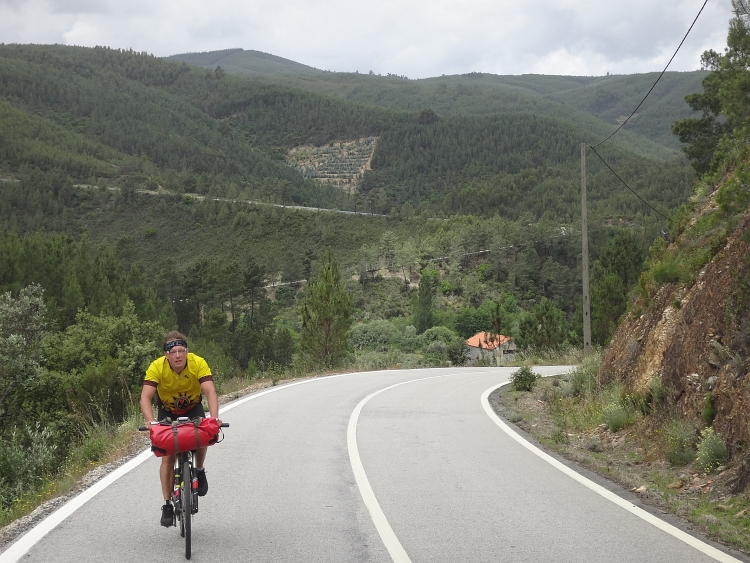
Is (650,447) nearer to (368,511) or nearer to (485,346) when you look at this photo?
(368,511)

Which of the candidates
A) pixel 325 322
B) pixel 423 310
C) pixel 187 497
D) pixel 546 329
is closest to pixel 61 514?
pixel 187 497

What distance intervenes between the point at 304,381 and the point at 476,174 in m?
158

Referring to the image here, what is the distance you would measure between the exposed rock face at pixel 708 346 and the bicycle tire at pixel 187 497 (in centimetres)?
513

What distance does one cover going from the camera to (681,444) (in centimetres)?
849

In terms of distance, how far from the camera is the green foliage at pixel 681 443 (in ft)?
27.1

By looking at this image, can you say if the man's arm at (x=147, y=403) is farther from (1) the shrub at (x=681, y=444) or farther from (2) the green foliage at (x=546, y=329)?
(2) the green foliage at (x=546, y=329)

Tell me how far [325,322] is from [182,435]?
87.1 feet

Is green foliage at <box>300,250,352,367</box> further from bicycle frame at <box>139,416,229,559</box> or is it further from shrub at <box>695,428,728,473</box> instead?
bicycle frame at <box>139,416,229,559</box>

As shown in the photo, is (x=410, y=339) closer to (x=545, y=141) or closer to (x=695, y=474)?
(x=695, y=474)

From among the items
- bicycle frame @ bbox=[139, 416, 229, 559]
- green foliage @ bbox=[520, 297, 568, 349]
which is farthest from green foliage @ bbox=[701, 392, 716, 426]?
green foliage @ bbox=[520, 297, 568, 349]

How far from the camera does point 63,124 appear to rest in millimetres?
165750

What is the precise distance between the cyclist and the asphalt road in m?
0.44

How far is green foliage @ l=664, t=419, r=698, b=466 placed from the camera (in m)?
8.27

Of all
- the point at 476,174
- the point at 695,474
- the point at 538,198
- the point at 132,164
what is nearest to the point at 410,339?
the point at 695,474
